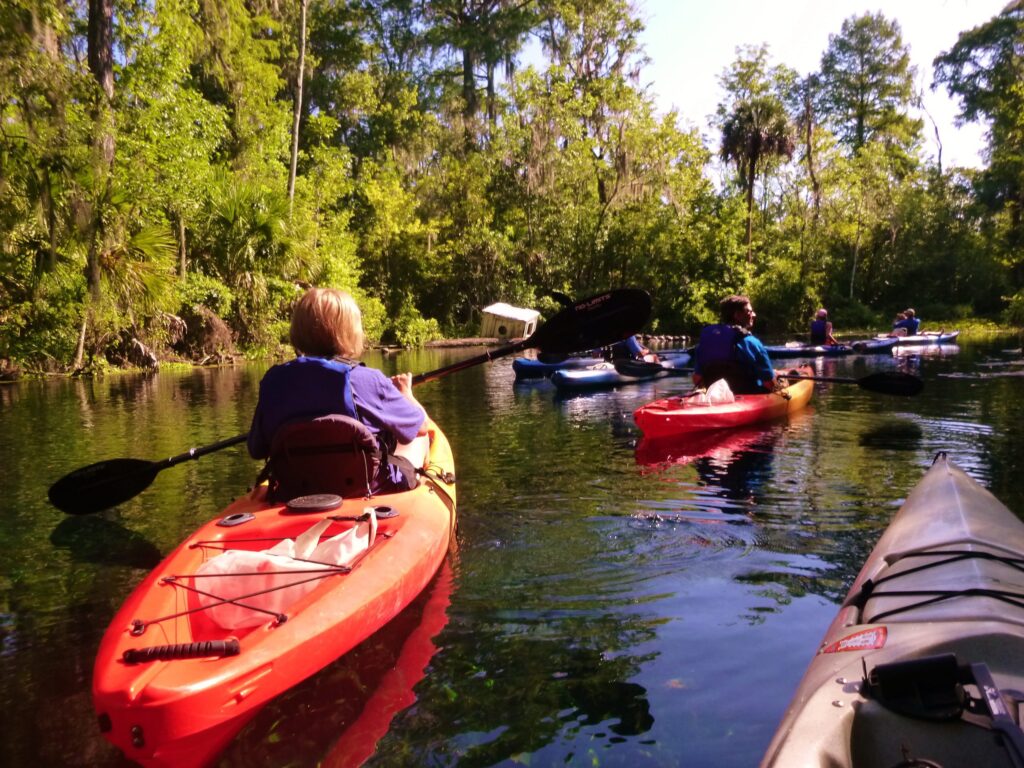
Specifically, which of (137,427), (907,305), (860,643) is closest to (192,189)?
(137,427)

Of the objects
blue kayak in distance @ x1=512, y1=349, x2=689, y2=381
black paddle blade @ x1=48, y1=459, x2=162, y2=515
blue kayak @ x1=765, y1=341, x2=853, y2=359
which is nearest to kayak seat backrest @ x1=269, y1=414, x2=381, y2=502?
black paddle blade @ x1=48, y1=459, x2=162, y2=515

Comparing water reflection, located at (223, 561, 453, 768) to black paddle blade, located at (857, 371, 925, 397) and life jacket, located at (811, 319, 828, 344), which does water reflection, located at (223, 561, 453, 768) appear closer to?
black paddle blade, located at (857, 371, 925, 397)

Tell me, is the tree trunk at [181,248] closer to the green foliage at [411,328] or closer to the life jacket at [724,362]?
the green foliage at [411,328]

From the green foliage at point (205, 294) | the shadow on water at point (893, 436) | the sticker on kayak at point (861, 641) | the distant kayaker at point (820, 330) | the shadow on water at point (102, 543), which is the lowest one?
the shadow on water at point (102, 543)

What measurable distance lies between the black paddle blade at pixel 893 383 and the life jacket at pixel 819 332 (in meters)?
9.80

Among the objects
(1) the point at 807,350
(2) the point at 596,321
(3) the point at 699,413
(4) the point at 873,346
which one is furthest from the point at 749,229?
(2) the point at 596,321

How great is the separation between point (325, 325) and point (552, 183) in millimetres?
Result: 26962

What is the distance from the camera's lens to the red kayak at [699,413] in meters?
7.76

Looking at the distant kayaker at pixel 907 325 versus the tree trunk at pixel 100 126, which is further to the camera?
the distant kayaker at pixel 907 325

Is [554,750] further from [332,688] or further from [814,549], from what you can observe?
[814,549]

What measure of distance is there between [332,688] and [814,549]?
275cm

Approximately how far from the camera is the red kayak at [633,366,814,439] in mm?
7762

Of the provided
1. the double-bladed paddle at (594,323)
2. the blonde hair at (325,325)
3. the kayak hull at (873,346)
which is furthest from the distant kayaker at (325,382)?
the kayak hull at (873,346)

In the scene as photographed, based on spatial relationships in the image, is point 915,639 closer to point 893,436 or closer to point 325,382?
point 325,382
